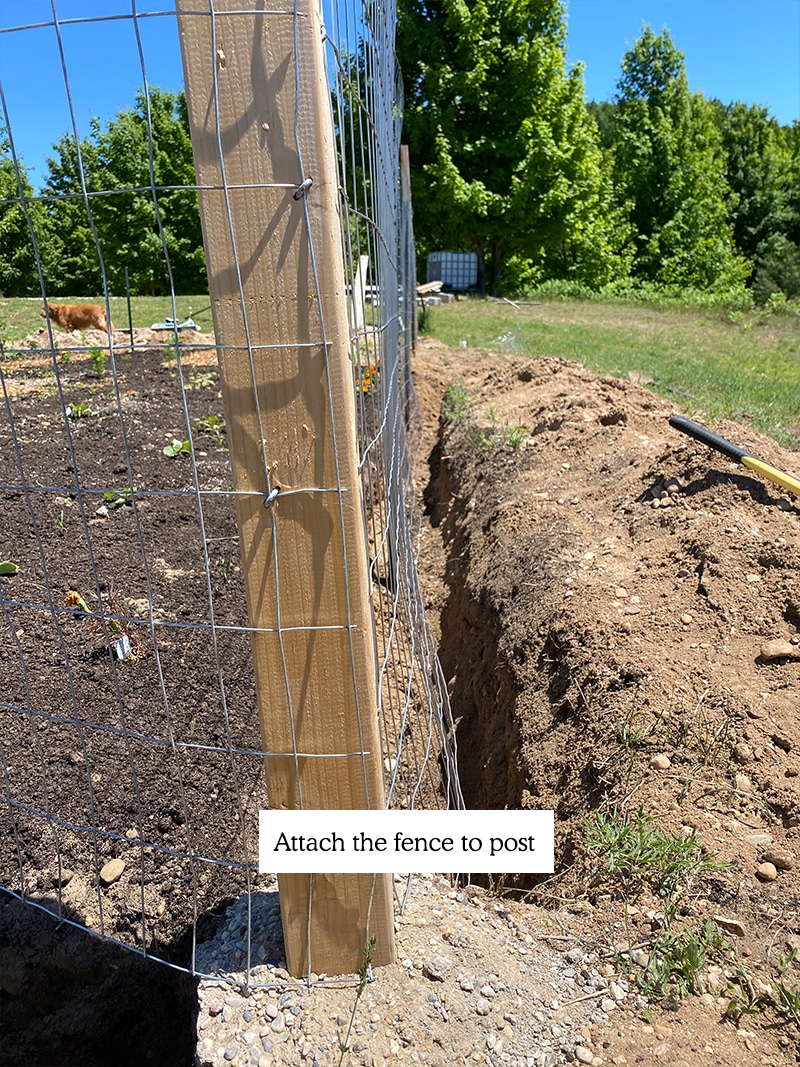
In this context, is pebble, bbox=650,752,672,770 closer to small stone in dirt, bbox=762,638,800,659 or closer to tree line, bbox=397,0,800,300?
small stone in dirt, bbox=762,638,800,659

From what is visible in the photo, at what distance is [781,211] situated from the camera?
118 feet

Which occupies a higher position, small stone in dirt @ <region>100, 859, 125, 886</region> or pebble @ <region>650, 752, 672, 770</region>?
pebble @ <region>650, 752, 672, 770</region>

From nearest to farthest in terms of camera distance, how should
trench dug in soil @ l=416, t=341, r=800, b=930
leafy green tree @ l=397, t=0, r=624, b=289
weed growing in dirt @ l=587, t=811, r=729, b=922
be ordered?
weed growing in dirt @ l=587, t=811, r=729, b=922 < trench dug in soil @ l=416, t=341, r=800, b=930 < leafy green tree @ l=397, t=0, r=624, b=289

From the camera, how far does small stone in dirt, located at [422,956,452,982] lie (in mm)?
1815

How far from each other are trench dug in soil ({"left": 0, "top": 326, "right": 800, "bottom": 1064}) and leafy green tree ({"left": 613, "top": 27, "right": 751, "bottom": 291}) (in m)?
31.5

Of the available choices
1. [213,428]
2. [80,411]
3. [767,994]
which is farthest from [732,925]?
[80,411]

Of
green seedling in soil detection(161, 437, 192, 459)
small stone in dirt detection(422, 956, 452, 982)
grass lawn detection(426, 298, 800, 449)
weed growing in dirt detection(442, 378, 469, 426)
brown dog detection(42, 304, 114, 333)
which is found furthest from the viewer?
brown dog detection(42, 304, 114, 333)

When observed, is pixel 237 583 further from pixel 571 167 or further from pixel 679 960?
pixel 571 167

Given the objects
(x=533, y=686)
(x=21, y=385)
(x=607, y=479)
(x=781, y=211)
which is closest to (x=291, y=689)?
(x=533, y=686)

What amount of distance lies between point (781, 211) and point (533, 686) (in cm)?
4035

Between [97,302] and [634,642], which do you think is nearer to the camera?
[634,642]

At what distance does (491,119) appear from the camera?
2295 centimetres

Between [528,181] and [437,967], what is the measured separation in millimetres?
24528
